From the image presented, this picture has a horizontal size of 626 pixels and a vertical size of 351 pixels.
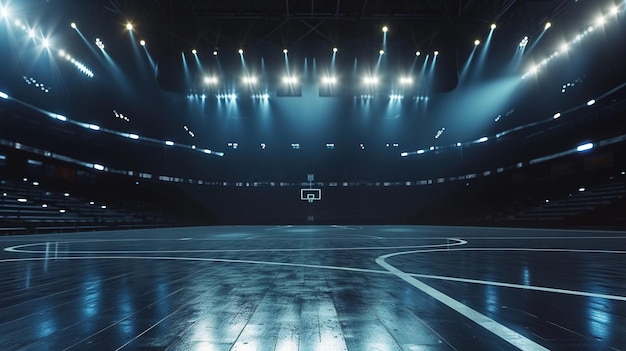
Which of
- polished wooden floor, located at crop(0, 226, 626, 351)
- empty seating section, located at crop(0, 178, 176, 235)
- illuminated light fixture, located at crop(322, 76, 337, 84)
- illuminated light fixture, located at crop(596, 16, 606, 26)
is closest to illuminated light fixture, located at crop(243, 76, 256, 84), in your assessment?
illuminated light fixture, located at crop(322, 76, 337, 84)

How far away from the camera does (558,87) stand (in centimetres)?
2050

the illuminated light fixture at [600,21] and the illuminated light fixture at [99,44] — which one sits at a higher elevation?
the illuminated light fixture at [600,21]

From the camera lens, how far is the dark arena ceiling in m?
14.6

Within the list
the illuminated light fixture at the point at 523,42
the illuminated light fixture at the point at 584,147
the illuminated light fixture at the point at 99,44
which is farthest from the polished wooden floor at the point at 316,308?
the illuminated light fixture at the point at 584,147

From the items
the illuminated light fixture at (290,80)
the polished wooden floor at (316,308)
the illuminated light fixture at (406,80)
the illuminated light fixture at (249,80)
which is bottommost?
the polished wooden floor at (316,308)

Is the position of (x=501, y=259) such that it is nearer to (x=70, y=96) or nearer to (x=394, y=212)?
(x=70, y=96)

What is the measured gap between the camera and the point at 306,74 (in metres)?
19.8

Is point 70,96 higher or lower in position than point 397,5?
lower

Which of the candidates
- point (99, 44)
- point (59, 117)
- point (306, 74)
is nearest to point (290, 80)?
point (306, 74)

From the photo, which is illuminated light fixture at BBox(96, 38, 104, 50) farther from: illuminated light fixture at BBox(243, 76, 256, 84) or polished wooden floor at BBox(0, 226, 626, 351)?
polished wooden floor at BBox(0, 226, 626, 351)

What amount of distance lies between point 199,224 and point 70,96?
601 inches

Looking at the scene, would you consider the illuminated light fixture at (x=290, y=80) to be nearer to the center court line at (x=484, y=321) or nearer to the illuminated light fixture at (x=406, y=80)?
the illuminated light fixture at (x=406, y=80)

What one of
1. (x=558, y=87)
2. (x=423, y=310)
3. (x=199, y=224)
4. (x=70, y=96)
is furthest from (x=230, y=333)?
(x=199, y=224)

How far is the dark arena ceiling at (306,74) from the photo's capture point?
1463cm
